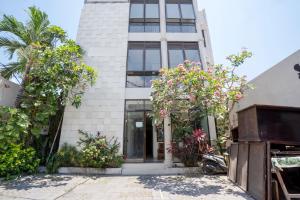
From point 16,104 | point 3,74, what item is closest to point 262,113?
point 16,104

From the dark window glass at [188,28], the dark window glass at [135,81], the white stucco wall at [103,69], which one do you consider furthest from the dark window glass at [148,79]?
the dark window glass at [188,28]

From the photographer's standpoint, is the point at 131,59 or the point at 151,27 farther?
the point at 151,27

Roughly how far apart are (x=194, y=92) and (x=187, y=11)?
659 centimetres

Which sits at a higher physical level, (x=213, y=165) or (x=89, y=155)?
(x=89, y=155)

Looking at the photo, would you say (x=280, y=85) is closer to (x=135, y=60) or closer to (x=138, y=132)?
(x=138, y=132)

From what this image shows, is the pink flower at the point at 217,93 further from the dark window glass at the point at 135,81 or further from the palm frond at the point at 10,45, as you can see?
the palm frond at the point at 10,45

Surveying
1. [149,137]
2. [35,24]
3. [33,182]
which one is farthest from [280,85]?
[35,24]

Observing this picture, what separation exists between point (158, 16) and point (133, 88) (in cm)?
491

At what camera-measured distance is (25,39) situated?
8969 millimetres

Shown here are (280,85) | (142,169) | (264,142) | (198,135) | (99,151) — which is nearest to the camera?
(264,142)

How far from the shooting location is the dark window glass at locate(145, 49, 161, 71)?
33.9 feet

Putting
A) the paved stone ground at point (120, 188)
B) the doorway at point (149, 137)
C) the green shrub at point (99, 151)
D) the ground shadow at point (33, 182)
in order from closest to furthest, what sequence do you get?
the paved stone ground at point (120, 188) < the ground shadow at point (33, 182) < the green shrub at point (99, 151) < the doorway at point (149, 137)

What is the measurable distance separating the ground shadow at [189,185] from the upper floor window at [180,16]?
7973 mm

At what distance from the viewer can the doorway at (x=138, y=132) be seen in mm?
9219
